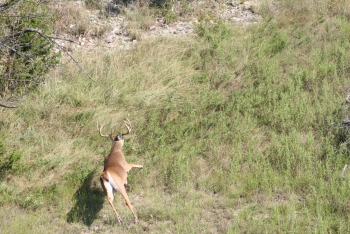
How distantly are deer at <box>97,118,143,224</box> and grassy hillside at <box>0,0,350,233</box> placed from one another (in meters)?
0.30

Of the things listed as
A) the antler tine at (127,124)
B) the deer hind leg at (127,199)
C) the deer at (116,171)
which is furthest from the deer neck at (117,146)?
the deer hind leg at (127,199)

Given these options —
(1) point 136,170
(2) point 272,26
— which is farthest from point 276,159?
(2) point 272,26

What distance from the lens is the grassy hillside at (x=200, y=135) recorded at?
252 inches

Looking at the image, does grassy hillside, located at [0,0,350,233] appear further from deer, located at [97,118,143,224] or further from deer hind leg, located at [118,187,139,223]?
deer, located at [97,118,143,224]

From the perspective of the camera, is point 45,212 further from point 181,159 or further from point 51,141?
point 181,159

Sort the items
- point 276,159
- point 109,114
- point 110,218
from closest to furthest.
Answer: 1. point 110,218
2. point 276,159
3. point 109,114

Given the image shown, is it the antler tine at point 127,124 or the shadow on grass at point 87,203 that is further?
the antler tine at point 127,124

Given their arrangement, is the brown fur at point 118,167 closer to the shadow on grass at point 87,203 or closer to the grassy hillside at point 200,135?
the grassy hillside at point 200,135

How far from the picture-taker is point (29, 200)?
22.3 feet

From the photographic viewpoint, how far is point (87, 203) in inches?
269

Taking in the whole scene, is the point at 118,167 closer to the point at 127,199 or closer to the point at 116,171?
the point at 116,171

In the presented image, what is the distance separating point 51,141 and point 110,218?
6.52 ft

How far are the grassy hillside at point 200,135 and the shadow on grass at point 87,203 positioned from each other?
2cm

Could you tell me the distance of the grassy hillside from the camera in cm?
640
